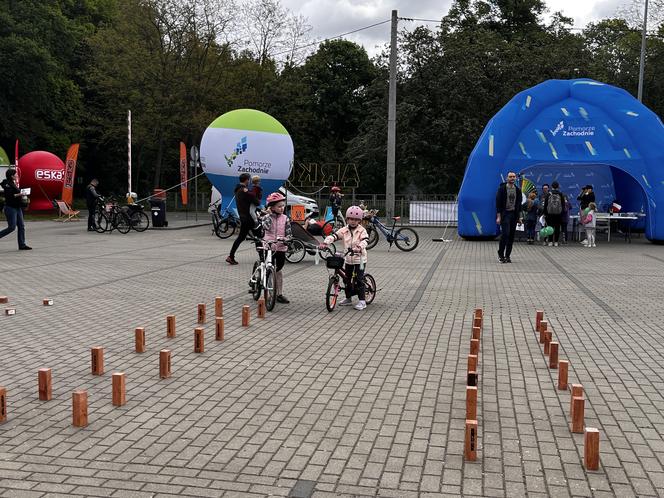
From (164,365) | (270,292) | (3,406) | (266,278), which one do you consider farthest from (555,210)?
(3,406)

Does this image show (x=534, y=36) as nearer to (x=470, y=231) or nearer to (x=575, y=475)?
(x=470, y=231)

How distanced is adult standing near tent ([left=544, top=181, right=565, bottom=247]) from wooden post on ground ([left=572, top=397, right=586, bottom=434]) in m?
16.8

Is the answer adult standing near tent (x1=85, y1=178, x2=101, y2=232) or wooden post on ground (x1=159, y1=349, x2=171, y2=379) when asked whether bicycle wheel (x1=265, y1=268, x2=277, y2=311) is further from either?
adult standing near tent (x1=85, y1=178, x2=101, y2=232)

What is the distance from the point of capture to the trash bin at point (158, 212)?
26.7 metres

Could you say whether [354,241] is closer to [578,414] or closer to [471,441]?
[578,414]

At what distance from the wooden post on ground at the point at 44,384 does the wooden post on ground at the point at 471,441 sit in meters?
3.17

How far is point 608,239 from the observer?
2278cm

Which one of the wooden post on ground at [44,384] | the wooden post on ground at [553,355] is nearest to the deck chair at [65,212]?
the wooden post on ground at [44,384]

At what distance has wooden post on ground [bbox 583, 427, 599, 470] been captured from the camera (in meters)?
4.01

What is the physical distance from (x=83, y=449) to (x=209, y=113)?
36.2m

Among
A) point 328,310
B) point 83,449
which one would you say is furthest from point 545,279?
point 83,449

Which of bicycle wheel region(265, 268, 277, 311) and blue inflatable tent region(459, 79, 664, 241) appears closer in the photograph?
bicycle wheel region(265, 268, 277, 311)

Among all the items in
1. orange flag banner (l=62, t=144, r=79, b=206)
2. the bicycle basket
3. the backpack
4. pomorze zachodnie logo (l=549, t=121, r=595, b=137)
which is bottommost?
the bicycle basket

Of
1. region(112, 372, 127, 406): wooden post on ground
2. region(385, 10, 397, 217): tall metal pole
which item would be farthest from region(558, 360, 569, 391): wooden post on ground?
region(385, 10, 397, 217): tall metal pole
